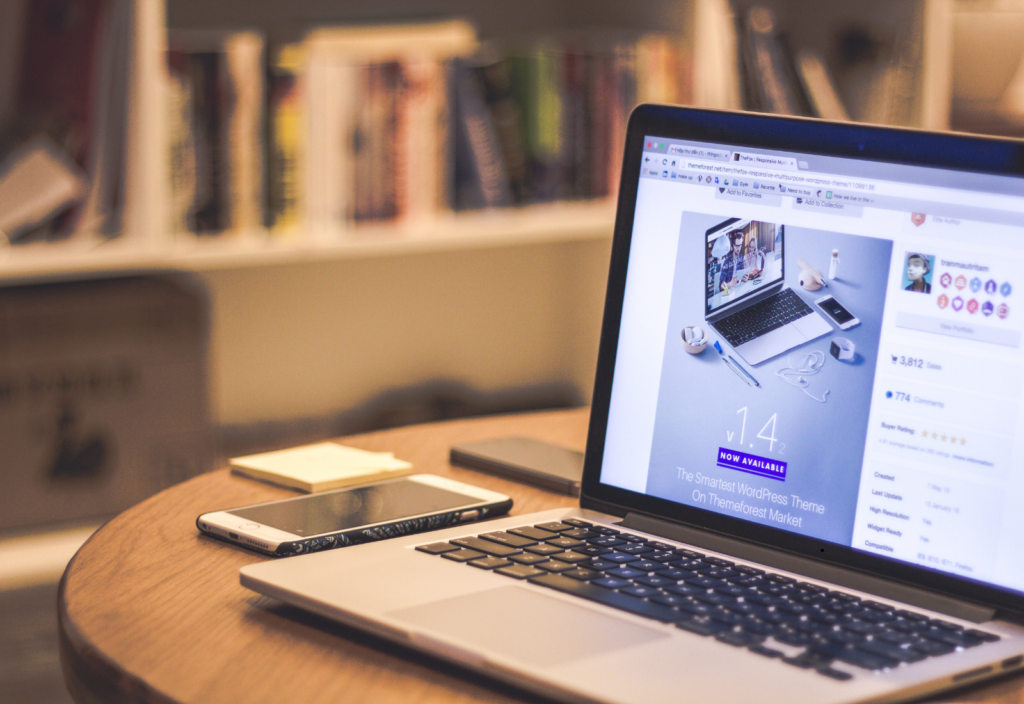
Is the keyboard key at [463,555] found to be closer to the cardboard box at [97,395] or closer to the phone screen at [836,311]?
the phone screen at [836,311]

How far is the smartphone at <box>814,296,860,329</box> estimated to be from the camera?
65 centimetres

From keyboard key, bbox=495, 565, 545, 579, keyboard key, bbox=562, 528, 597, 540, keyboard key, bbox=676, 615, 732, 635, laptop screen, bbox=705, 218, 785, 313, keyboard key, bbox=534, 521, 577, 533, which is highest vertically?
laptop screen, bbox=705, 218, 785, 313

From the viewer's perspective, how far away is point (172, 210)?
1593 millimetres

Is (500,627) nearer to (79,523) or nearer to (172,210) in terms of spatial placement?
(172,210)

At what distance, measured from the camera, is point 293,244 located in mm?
1692

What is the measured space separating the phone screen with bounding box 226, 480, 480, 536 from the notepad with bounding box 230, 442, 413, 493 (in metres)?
Result: 0.03

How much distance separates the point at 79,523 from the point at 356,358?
667 millimetres

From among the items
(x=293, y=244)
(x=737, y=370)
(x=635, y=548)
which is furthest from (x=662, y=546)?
(x=293, y=244)

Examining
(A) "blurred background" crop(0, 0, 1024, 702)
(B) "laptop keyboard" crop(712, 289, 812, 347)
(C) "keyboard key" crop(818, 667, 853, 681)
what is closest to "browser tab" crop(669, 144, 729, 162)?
(B) "laptop keyboard" crop(712, 289, 812, 347)

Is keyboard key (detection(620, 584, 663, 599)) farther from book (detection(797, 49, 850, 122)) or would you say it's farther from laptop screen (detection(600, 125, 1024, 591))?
book (detection(797, 49, 850, 122))

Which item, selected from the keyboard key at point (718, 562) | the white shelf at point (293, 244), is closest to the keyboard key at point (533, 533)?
the keyboard key at point (718, 562)

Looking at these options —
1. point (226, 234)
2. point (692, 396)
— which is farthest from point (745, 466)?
point (226, 234)

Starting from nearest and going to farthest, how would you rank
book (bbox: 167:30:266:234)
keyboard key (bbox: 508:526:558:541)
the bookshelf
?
keyboard key (bbox: 508:526:558:541), book (bbox: 167:30:266:234), the bookshelf

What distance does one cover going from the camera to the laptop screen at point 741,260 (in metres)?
0.69
